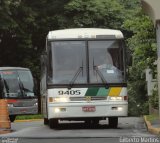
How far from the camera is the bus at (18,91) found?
3130cm

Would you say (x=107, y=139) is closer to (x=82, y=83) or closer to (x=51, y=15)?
(x=82, y=83)

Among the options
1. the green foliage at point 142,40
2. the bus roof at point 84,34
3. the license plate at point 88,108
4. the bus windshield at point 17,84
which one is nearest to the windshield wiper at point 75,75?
the license plate at point 88,108

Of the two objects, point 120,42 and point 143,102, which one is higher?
point 120,42

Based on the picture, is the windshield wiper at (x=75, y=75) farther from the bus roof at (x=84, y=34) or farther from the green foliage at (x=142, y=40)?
the green foliage at (x=142, y=40)

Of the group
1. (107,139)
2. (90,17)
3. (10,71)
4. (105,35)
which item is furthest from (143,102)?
(107,139)

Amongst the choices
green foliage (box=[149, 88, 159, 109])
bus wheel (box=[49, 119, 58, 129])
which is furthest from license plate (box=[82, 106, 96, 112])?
green foliage (box=[149, 88, 159, 109])

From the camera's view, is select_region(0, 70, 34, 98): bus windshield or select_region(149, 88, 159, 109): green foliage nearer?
select_region(149, 88, 159, 109): green foliage

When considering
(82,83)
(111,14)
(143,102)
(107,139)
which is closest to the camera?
(107,139)

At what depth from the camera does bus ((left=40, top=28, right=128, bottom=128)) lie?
1916cm

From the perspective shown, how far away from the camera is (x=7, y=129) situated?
65.2 feet

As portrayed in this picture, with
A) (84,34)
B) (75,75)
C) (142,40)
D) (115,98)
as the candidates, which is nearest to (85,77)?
(75,75)

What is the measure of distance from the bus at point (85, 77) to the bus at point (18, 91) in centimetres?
1194

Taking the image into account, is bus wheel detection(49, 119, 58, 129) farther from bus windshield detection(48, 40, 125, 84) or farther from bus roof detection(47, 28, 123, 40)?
bus roof detection(47, 28, 123, 40)

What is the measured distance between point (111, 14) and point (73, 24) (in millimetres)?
3103
